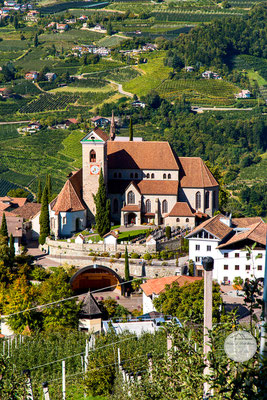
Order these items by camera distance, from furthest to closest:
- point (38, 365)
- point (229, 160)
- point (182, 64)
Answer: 1. point (182, 64)
2. point (229, 160)
3. point (38, 365)

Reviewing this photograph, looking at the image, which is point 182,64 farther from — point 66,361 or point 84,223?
point 66,361

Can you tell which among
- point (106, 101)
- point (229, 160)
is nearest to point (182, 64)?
point (106, 101)

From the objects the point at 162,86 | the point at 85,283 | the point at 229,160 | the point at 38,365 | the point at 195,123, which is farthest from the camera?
the point at 162,86

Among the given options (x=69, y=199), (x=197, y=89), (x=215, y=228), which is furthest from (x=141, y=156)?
(x=197, y=89)

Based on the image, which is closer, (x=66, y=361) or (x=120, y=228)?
(x=66, y=361)

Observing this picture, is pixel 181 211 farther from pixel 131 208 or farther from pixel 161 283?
pixel 161 283

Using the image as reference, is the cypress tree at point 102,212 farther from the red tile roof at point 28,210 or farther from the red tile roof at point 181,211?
the red tile roof at point 28,210
